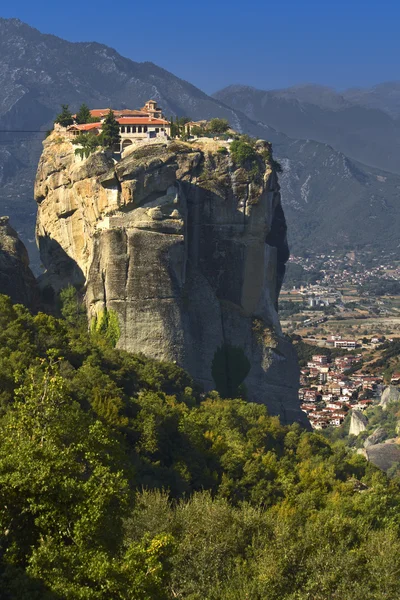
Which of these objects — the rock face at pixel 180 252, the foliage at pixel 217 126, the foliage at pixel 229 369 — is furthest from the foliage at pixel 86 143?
the foliage at pixel 229 369

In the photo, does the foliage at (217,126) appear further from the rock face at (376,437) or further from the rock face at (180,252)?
→ the rock face at (376,437)

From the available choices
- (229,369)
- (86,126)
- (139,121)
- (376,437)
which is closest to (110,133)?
(139,121)

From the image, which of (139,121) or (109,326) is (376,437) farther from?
(109,326)

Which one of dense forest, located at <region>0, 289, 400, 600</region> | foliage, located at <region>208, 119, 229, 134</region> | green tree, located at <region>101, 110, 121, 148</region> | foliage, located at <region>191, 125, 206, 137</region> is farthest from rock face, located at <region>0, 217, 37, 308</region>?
foliage, located at <region>208, 119, 229, 134</region>

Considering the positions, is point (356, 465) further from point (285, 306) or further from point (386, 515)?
point (285, 306)

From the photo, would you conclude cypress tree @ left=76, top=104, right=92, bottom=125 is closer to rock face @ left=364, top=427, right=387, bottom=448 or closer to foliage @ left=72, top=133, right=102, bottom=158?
foliage @ left=72, top=133, right=102, bottom=158

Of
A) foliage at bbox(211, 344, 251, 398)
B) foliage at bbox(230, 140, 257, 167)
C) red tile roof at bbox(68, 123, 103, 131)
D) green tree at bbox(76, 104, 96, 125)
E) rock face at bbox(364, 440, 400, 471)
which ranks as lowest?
rock face at bbox(364, 440, 400, 471)
